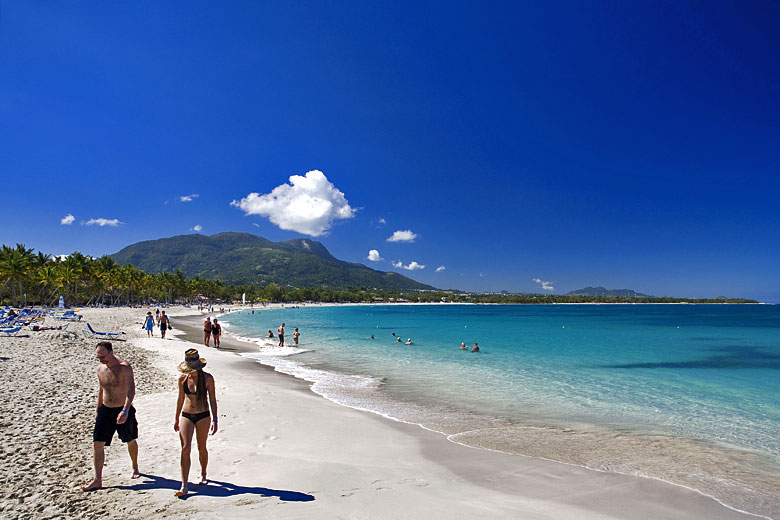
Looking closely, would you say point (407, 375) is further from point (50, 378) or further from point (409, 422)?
point (50, 378)

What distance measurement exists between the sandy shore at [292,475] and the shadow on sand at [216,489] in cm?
2

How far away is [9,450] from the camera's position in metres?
6.32

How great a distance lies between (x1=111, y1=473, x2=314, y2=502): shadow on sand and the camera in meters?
5.42

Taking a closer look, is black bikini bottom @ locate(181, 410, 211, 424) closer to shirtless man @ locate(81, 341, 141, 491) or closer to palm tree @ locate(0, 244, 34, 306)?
shirtless man @ locate(81, 341, 141, 491)

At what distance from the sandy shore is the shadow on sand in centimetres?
2

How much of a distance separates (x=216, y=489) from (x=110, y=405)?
73.3 inches

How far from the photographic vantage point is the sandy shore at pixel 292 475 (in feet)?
16.9

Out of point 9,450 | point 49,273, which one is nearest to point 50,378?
point 9,450

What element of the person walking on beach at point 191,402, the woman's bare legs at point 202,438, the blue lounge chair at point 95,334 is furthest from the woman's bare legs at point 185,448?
the blue lounge chair at point 95,334

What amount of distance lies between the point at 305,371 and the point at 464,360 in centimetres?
1003

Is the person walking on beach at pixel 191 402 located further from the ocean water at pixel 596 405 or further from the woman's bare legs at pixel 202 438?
the ocean water at pixel 596 405

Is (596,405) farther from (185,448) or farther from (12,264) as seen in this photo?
(12,264)

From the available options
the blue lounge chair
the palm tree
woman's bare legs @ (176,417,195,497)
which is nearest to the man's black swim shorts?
woman's bare legs @ (176,417,195,497)

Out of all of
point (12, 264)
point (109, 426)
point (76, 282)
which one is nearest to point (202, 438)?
point (109, 426)
